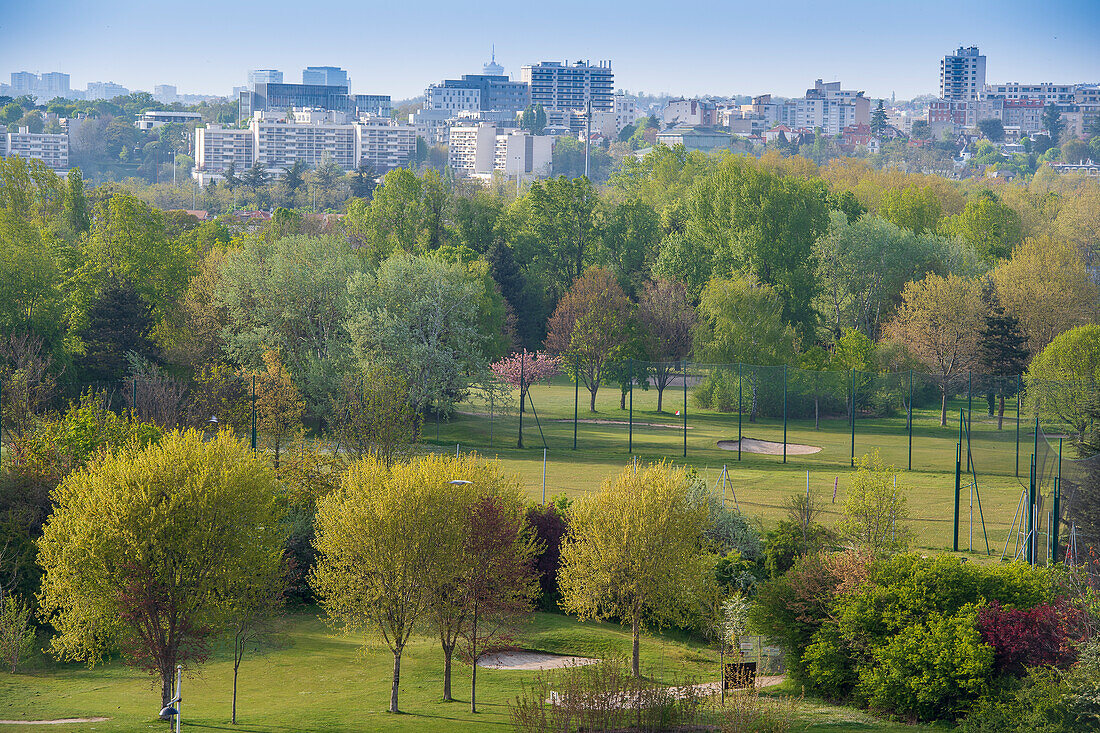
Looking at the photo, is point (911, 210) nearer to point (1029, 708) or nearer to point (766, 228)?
point (766, 228)

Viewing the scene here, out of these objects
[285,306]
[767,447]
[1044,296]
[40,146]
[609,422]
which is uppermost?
[40,146]

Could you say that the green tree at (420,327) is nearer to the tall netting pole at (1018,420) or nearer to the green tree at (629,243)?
the tall netting pole at (1018,420)

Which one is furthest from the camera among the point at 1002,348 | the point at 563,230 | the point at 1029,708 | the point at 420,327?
the point at 563,230

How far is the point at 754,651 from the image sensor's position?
94.0 feet

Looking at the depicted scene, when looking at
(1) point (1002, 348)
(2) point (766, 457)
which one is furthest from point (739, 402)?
(1) point (1002, 348)

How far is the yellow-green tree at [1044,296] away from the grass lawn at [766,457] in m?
10.5

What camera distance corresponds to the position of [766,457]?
45750mm

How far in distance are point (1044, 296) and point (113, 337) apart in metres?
43.5

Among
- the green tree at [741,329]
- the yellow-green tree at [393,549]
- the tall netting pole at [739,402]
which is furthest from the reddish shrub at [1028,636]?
the green tree at [741,329]

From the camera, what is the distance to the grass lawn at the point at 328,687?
23000mm

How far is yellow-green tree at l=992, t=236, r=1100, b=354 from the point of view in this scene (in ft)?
194

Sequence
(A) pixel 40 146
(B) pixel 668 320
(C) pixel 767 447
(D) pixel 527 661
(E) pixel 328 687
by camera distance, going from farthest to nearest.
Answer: (A) pixel 40 146
(B) pixel 668 320
(C) pixel 767 447
(D) pixel 527 661
(E) pixel 328 687

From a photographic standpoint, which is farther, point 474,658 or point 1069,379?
point 1069,379

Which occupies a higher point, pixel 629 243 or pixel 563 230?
pixel 563 230
